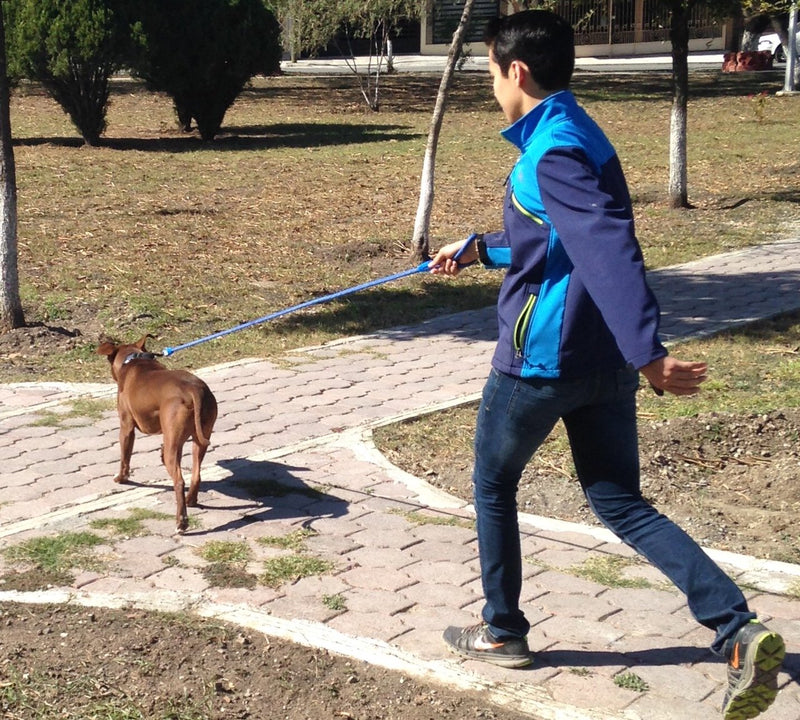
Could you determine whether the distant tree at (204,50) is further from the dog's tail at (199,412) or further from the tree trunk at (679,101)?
the dog's tail at (199,412)

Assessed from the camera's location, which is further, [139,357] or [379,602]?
[139,357]

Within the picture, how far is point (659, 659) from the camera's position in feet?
12.0

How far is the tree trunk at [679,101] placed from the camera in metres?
13.2

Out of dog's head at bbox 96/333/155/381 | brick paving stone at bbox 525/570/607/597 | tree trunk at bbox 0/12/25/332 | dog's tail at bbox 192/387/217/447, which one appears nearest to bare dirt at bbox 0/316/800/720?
brick paving stone at bbox 525/570/607/597

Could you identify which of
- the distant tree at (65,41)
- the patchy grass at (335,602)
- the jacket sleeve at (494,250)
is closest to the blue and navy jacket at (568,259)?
the jacket sleeve at (494,250)

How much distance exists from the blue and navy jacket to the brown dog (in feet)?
6.66

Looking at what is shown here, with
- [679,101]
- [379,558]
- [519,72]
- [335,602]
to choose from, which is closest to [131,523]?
[379,558]

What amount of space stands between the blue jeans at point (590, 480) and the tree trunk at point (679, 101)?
10745 mm

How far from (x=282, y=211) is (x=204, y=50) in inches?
288

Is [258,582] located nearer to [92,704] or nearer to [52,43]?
[92,704]

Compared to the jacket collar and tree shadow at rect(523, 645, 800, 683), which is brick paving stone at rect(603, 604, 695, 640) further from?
the jacket collar


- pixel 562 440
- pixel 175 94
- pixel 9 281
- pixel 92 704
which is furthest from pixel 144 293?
pixel 175 94

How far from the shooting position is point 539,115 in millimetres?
3154

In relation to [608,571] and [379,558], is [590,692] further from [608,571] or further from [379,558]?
[379,558]
